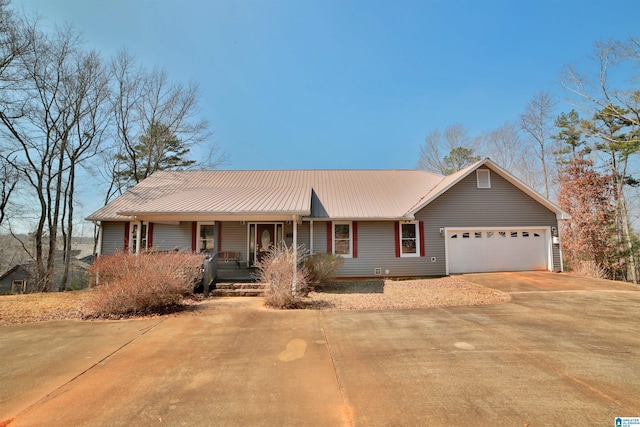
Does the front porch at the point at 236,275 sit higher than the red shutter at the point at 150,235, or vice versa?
the red shutter at the point at 150,235

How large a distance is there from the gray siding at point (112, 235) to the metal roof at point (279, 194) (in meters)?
0.59

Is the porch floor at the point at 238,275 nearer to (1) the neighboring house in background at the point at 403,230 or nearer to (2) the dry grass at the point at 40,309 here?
(1) the neighboring house in background at the point at 403,230

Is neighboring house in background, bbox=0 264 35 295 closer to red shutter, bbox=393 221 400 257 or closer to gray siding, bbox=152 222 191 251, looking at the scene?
gray siding, bbox=152 222 191 251

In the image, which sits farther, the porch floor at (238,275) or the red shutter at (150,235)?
the red shutter at (150,235)

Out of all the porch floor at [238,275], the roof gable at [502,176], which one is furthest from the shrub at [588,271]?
the porch floor at [238,275]

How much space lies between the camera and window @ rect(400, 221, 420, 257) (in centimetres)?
1267

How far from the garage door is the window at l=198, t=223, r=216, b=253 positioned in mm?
→ 10901

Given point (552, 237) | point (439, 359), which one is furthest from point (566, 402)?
point (552, 237)

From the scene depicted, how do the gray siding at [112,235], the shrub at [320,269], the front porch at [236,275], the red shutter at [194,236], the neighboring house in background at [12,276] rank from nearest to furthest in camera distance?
the front porch at [236,275] → the shrub at [320,269] → the gray siding at [112,235] → the red shutter at [194,236] → the neighboring house in background at [12,276]

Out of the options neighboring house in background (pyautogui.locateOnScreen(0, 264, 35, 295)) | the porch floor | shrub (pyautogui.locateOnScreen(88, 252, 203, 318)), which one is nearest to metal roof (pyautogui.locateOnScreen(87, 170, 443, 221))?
the porch floor

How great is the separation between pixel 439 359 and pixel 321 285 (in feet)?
21.4

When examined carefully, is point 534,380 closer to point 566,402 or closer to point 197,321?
point 566,402

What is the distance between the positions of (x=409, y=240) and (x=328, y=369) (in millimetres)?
9617

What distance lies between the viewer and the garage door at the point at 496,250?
42.1 ft
